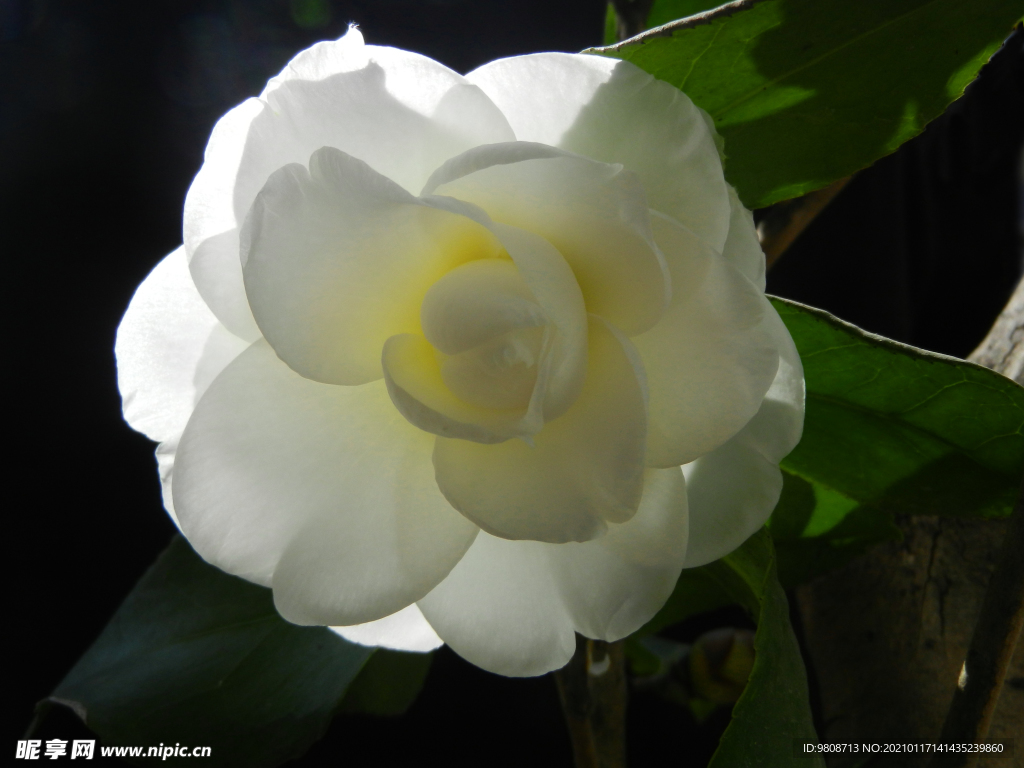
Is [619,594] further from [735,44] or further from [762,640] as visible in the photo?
[735,44]

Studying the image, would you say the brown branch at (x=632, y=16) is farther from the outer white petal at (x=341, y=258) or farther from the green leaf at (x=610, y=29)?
the outer white petal at (x=341, y=258)

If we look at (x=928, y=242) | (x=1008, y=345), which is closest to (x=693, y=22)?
(x=1008, y=345)

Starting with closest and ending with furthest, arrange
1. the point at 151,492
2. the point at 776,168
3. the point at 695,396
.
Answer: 1. the point at 695,396
2. the point at 776,168
3. the point at 151,492

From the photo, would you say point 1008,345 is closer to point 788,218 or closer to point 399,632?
point 788,218

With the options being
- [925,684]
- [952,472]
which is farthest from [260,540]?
[925,684]

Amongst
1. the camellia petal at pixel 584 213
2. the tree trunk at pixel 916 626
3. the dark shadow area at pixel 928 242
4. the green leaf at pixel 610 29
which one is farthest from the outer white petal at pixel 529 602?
the dark shadow area at pixel 928 242

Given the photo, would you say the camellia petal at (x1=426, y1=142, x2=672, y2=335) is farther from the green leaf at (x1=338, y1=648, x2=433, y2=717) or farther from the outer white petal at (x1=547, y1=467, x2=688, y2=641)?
the green leaf at (x1=338, y1=648, x2=433, y2=717)

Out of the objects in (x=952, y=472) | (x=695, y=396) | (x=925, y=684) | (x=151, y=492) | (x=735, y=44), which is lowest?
(x=151, y=492)
